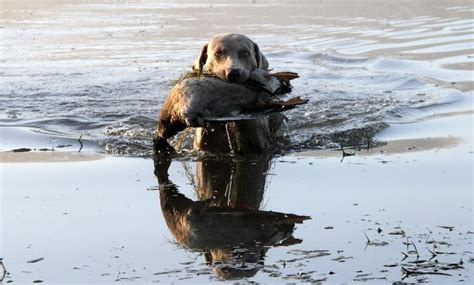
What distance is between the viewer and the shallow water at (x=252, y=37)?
956 cm

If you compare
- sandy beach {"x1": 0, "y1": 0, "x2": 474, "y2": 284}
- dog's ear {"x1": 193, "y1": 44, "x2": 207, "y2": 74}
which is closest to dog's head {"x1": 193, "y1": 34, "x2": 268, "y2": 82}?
dog's ear {"x1": 193, "y1": 44, "x2": 207, "y2": 74}

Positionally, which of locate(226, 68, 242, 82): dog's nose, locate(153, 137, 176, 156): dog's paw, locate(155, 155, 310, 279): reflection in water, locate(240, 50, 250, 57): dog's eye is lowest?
locate(155, 155, 310, 279): reflection in water

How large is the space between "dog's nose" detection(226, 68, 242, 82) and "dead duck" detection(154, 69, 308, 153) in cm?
9

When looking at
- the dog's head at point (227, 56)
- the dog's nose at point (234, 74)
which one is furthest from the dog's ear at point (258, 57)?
the dog's nose at point (234, 74)

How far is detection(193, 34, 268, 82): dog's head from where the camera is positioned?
7446 millimetres

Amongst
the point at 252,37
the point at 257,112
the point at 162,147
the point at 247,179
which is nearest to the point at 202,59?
the point at 162,147

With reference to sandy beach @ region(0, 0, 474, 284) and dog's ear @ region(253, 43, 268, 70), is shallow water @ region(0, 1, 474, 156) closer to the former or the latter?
sandy beach @ region(0, 0, 474, 284)

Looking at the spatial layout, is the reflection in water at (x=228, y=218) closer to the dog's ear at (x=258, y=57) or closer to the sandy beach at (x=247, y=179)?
the sandy beach at (x=247, y=179)

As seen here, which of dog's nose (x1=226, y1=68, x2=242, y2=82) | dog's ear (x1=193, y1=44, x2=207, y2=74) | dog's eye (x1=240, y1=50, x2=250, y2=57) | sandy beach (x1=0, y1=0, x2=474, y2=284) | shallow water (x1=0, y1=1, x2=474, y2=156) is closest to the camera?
sandy beach (x1=0, y1=0, x2=474, y2=284)

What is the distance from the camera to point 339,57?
1378 centimetres

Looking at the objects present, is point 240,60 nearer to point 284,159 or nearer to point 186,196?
point 284,159

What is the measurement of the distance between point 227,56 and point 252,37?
814cm

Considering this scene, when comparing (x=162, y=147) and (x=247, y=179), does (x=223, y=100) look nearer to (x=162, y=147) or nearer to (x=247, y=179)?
(x=247, y=179)

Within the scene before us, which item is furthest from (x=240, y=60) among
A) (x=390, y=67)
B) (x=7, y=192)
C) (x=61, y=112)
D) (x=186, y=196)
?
(x=390, y=67)
